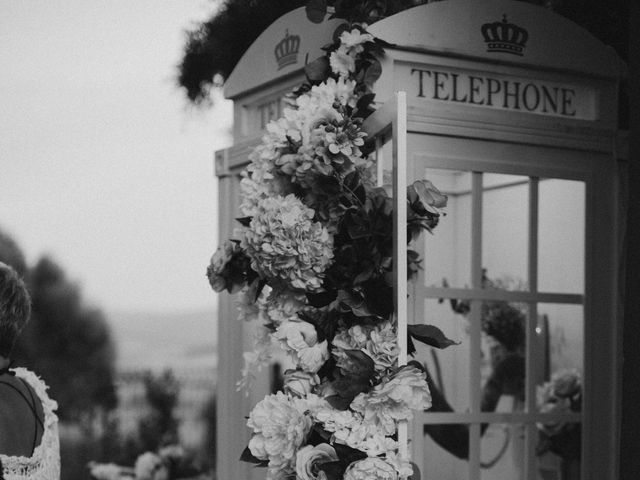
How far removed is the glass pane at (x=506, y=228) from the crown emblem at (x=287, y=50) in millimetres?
818

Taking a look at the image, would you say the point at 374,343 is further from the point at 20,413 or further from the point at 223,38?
the point at 223,38

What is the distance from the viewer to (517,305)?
420 cm

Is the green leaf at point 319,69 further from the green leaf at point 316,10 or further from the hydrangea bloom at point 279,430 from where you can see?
the hydrangea bloom at point 279,430

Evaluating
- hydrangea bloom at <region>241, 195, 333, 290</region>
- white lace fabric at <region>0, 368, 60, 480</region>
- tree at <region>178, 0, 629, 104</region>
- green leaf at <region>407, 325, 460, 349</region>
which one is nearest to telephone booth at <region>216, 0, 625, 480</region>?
tree at <region>178, 0, 629, 104</region>

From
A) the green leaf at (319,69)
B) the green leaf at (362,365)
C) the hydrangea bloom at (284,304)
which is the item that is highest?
the green leaf at (319,69)

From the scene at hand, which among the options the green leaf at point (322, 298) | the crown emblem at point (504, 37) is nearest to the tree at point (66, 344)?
the crown emblem at point (504, 37)

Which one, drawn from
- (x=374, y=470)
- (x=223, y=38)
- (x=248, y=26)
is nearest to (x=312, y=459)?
(x=374, y=470)

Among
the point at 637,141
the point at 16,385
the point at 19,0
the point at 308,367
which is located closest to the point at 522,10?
the point at 637,141

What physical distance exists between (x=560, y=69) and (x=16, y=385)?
6.84 feet

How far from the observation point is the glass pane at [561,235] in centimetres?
366

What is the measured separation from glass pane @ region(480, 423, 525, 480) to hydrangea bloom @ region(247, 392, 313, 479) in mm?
1622

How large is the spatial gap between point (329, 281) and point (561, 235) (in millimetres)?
1635

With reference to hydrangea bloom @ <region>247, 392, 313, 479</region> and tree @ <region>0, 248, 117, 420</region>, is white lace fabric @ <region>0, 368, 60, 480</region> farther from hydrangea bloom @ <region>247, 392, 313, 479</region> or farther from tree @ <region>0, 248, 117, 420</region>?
tree @ <region>0, 248, 117, 420</region>

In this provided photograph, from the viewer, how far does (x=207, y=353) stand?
21.0ft
